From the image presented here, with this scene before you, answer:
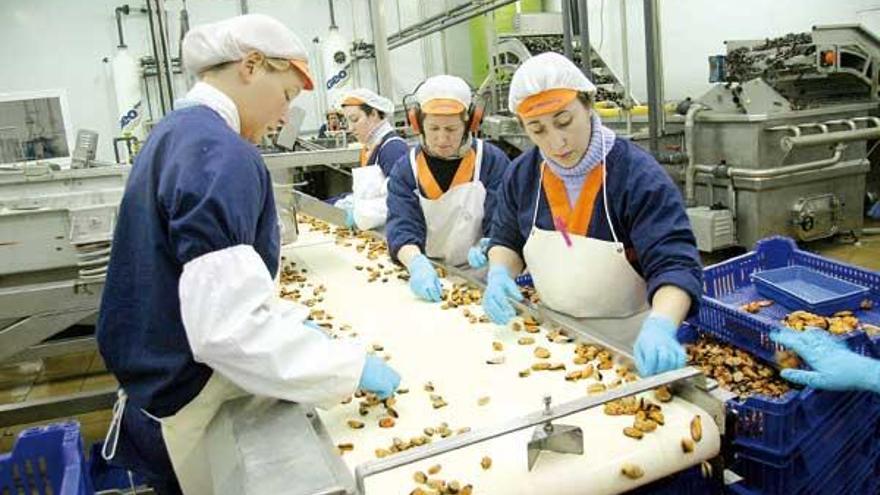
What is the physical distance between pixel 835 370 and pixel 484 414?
75cm

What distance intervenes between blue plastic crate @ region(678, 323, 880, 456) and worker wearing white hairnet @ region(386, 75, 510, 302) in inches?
46.5

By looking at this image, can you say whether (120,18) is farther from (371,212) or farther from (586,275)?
(586,275)

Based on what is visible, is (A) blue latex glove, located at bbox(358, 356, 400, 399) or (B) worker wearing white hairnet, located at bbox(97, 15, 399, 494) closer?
(B) worker wearing white hairnet, located at bbox(97, 15, 399, 494)

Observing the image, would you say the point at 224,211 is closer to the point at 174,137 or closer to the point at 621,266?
the point at 174,137

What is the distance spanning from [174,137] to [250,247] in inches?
9.1

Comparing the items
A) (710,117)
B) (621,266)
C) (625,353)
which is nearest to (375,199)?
(621,266)

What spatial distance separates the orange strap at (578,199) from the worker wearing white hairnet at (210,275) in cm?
72

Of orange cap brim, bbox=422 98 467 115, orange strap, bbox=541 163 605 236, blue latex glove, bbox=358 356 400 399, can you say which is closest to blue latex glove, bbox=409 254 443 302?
orange strap, bbox=541 163 605 236

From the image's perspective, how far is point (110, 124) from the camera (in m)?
6.95

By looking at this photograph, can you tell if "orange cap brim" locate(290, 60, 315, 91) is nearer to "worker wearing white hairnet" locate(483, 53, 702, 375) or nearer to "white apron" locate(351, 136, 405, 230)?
"worker wearing white hairnet" locate(483, 53, 702, 375)

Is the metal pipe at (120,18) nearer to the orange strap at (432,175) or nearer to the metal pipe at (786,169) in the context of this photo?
the orange strap at (432,175)

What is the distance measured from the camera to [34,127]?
6.01 meters

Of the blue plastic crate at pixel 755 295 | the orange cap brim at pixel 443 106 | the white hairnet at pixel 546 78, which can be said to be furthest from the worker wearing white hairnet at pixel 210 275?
the orange cap brim at pixel 443 106

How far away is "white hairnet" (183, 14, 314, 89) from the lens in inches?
46.0
